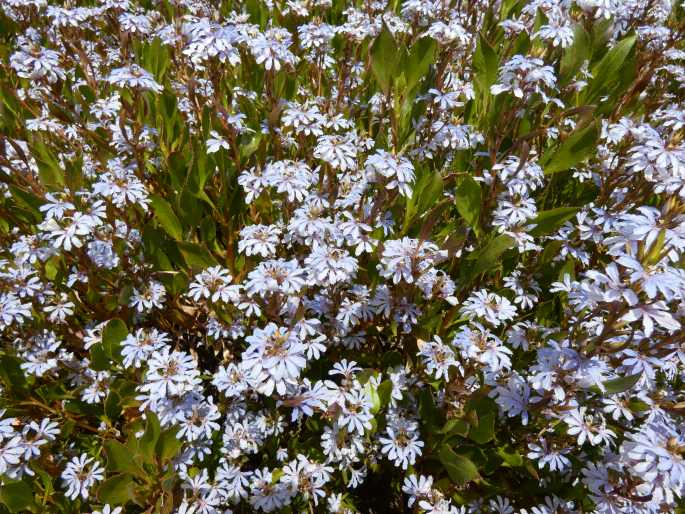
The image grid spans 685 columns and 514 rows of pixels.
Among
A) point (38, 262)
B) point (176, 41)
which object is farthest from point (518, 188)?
point (38, 262)

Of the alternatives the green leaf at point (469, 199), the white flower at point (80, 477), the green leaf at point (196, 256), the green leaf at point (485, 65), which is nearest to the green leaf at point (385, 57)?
the green leaf at point (485, 65)

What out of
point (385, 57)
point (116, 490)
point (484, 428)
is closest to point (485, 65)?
point (385, 57)

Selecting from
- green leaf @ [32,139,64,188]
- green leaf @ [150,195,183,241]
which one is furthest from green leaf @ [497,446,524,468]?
green leaf @ [32,139,64,188]

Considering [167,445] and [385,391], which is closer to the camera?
[167,445]

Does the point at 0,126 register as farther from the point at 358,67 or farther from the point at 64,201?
the point at 358,67

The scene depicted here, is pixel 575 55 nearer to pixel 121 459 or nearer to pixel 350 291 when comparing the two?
pixel 350 291

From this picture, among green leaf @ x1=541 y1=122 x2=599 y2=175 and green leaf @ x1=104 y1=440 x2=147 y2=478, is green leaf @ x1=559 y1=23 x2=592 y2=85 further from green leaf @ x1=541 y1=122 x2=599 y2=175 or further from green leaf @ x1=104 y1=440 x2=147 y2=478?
green leaf @ x1=104 y1=440 x2=147 y2=478

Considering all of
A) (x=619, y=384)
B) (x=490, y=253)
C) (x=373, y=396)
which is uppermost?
(x=490, y=253)
